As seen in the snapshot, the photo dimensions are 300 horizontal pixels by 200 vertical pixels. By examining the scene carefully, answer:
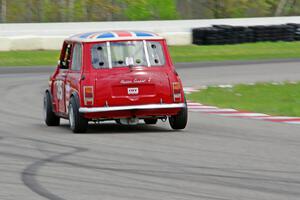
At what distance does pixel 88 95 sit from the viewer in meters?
13.1

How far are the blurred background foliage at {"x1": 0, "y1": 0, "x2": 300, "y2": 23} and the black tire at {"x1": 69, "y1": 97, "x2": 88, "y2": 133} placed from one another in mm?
32611

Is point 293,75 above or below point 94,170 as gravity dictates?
below

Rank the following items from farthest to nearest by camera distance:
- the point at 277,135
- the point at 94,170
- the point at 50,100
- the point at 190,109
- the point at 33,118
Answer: the point at 190,109, the point at 33,118, the point at 50,100, the point at 277,135, the point at 94,170

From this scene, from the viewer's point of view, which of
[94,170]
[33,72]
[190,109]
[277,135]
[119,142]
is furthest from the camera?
[33,72]

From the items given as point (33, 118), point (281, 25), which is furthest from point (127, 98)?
point (281, 25)

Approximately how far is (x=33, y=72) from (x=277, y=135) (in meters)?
18.7

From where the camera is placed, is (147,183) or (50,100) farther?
(50,100)

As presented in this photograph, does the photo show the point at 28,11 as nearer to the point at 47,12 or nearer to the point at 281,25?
the point at 47,12

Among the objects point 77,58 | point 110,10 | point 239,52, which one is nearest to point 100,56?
point 77,58

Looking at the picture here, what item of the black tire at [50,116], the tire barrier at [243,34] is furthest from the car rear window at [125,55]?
the tire barrier at [243,34]

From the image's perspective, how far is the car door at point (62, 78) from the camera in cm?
1418

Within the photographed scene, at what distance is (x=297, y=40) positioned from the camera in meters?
41.7

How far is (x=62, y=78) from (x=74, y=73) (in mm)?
621

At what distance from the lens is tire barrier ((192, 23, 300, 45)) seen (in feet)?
131
